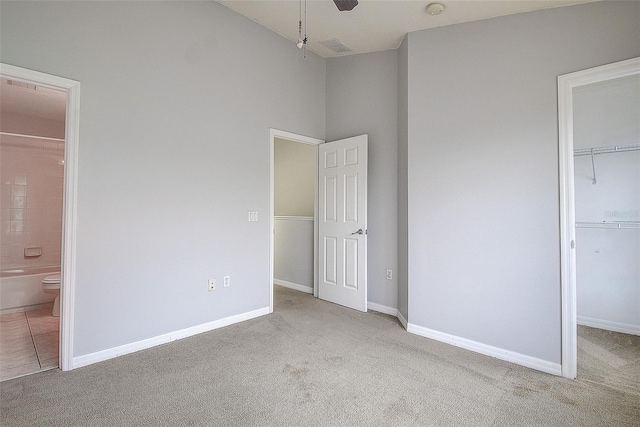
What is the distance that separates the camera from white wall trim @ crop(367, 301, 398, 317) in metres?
3.45

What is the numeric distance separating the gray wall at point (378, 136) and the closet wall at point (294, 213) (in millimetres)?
959

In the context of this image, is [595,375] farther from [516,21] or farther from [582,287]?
[516,21]

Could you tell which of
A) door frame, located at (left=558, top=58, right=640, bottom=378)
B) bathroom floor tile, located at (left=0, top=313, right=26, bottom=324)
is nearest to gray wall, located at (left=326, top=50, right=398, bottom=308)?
A: door frame, located at (left=558, top=58, right=640, bottom=378)

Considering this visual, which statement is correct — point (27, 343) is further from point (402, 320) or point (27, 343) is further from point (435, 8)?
point (435, 8)

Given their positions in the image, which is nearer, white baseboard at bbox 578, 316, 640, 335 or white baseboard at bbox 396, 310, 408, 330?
white baseboard at bbox 578, 316, 640, 335

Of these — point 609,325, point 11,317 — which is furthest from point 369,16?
point 11,317

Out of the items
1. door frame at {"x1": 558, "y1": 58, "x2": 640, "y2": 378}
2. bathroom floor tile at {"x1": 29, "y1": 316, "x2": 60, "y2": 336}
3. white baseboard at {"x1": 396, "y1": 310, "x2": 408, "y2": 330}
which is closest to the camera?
door frame at {"x1": 558, "y1": 58, "x2": 640, "y2": 378}

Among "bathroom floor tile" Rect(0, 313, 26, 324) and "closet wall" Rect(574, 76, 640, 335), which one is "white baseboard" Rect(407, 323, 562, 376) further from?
"bathroom floor tile" Rect(0, 313, 26, 324)

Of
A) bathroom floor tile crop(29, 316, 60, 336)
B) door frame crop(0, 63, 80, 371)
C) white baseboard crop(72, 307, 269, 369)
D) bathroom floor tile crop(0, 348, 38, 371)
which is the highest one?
door frame crop(0, 63, 80, 371)

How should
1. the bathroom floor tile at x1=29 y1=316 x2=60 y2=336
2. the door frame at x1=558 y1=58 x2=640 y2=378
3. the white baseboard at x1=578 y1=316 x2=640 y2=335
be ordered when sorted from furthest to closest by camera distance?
the bathroom floor tile at x1=29 y1=316 x2=60 y2=336
the white baseboard at x1=578 y1=316 x2=640 y2=335
the door frame at x1=558 y1=58 x2=640 y2=378

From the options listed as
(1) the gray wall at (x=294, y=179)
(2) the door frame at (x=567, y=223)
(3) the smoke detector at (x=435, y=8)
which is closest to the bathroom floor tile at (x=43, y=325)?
(1) the gray wall at (x=294, y=179)

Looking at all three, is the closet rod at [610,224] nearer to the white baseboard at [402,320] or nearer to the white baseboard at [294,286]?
the white baseboard at [402,320]

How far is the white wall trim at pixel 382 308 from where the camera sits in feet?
11.3

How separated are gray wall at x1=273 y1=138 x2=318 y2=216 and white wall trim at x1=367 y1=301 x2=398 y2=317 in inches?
66.9
